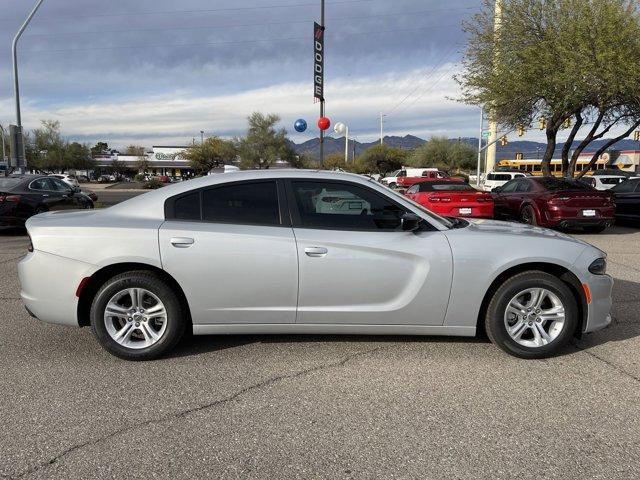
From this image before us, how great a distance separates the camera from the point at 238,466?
271 cm

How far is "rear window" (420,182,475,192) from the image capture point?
12.6 meters

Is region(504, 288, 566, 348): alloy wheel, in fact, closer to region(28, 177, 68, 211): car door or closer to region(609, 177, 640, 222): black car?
region(28, 177, 68, 211): car door

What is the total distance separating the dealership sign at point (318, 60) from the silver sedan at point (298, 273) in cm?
1446

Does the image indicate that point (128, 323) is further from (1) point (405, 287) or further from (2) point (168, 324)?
(1) point (405, 287)

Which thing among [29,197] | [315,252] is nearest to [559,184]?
[315,252]

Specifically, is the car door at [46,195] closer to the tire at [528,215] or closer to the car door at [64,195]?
the car door at [64,195]

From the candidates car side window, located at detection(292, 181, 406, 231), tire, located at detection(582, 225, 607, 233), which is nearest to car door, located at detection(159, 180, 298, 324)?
car side window, located at detection(292, 181, 406, 231)

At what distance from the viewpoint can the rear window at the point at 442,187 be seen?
12641 millimetres

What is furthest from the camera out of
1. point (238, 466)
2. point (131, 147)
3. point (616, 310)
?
point (131, 147)

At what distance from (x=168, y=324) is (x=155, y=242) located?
66 centimetres

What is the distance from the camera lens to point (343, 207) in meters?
4.21

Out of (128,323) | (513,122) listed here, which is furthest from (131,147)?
(128,323)

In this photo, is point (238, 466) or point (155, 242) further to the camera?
point (155, 242)

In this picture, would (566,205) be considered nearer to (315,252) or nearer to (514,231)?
(514,231)
